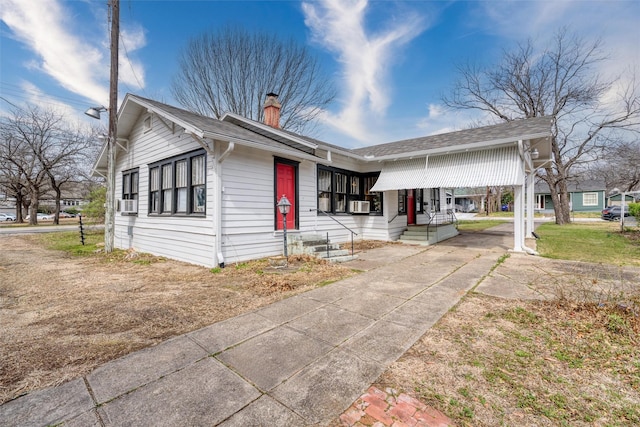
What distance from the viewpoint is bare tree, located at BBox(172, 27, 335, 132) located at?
18.8 meters

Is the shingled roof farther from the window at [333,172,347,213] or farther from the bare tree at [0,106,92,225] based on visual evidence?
the bare tree at [0,106,92,225]

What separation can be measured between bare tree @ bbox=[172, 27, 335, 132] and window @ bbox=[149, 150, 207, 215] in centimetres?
1260

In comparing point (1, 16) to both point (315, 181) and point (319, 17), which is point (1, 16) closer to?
point (319, 17)

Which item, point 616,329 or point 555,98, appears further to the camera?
point 555,98

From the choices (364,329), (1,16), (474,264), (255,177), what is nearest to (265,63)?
(1,16)

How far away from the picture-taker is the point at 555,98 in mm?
18234

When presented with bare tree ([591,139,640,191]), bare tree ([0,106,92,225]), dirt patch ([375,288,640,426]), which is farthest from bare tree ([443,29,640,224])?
bare tree ([0,106,92,225])

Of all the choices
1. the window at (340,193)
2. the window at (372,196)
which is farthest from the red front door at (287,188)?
the window at (372,196)

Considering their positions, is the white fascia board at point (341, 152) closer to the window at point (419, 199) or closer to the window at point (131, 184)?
the window at point (419, 199)

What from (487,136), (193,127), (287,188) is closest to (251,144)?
(193,127)

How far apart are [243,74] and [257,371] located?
20951 mm

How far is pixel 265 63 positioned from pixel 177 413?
21398mm

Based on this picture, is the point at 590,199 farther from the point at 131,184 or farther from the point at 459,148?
the point at 131,184

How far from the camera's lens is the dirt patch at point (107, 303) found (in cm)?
276
